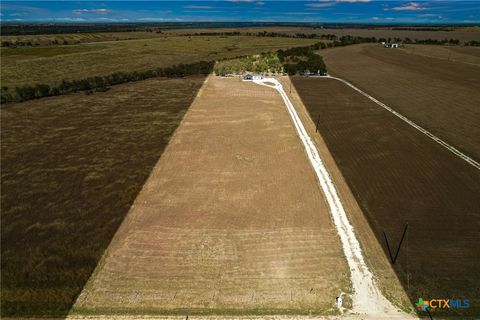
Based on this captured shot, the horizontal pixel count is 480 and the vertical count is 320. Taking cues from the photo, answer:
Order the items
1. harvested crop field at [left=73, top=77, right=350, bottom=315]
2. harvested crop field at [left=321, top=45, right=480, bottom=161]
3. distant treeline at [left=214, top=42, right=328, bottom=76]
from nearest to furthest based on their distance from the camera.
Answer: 1. harvested crop field at [left=73, top=77, right=350, bottom=315]
2. harvested crop field at [left=321, top=45, right=480, bottom=161]
3. distant treeline at [left=214, top=42, right=328, bottom=76]

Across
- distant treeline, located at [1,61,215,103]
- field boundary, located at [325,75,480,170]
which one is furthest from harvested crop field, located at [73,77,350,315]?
distant treeline, located at [1,61,215,103]

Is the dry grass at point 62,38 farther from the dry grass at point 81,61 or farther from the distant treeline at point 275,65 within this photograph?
the distant treeline at point 275,65

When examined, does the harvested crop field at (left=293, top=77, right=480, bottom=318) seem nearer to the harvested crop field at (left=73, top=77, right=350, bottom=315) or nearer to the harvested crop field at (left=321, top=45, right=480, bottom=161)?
the harvested crop field at (left=73, top=77, right=350, bottom=315)

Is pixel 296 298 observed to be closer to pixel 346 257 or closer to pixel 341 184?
pixel 346 257

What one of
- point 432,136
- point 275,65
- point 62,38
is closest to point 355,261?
point 432,136

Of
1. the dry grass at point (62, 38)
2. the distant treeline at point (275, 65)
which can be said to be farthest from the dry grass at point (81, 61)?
the dry grass at point (62, 38)

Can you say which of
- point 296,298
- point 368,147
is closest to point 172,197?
point 296,298

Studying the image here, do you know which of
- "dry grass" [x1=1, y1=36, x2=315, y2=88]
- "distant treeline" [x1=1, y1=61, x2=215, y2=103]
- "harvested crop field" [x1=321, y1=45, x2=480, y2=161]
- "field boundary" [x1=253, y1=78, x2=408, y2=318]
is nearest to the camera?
"field boundary" [x1=253, y1=78, x2=408, y2=318]
